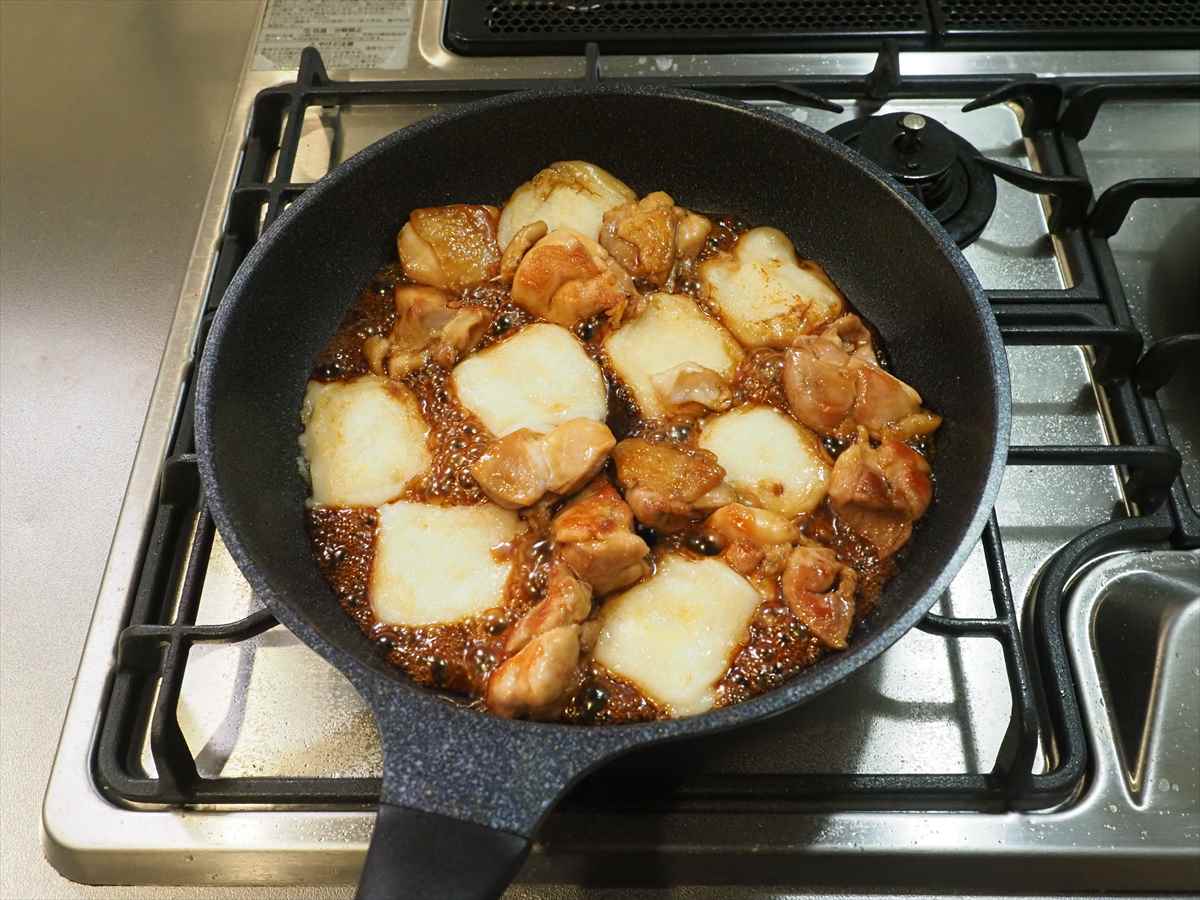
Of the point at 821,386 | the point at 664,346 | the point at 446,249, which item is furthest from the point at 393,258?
the point at 821,386

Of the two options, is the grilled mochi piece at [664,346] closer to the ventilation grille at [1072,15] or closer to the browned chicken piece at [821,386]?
the browned chicken piece at [821,386]

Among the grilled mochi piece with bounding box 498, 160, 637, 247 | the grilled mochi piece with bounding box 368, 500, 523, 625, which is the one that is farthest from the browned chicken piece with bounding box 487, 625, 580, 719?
the grilled mochi piece with bounding box 498, 160, 637, 247

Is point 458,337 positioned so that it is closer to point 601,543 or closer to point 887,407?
point 601,543

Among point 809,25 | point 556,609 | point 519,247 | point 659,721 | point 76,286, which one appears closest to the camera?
point 659,721

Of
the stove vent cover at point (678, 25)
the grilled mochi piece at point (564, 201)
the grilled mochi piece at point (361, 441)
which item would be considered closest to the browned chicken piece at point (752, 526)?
the grilled mochi piece at point (361, 441)

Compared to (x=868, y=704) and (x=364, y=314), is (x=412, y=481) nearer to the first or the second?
(x=364, y=314)

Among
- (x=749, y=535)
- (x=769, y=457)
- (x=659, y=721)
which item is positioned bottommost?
(x=659, y=721)

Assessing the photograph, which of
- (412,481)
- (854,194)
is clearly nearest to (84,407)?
(412,481)

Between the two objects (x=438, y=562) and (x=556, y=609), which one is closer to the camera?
(x=556, y=609)
